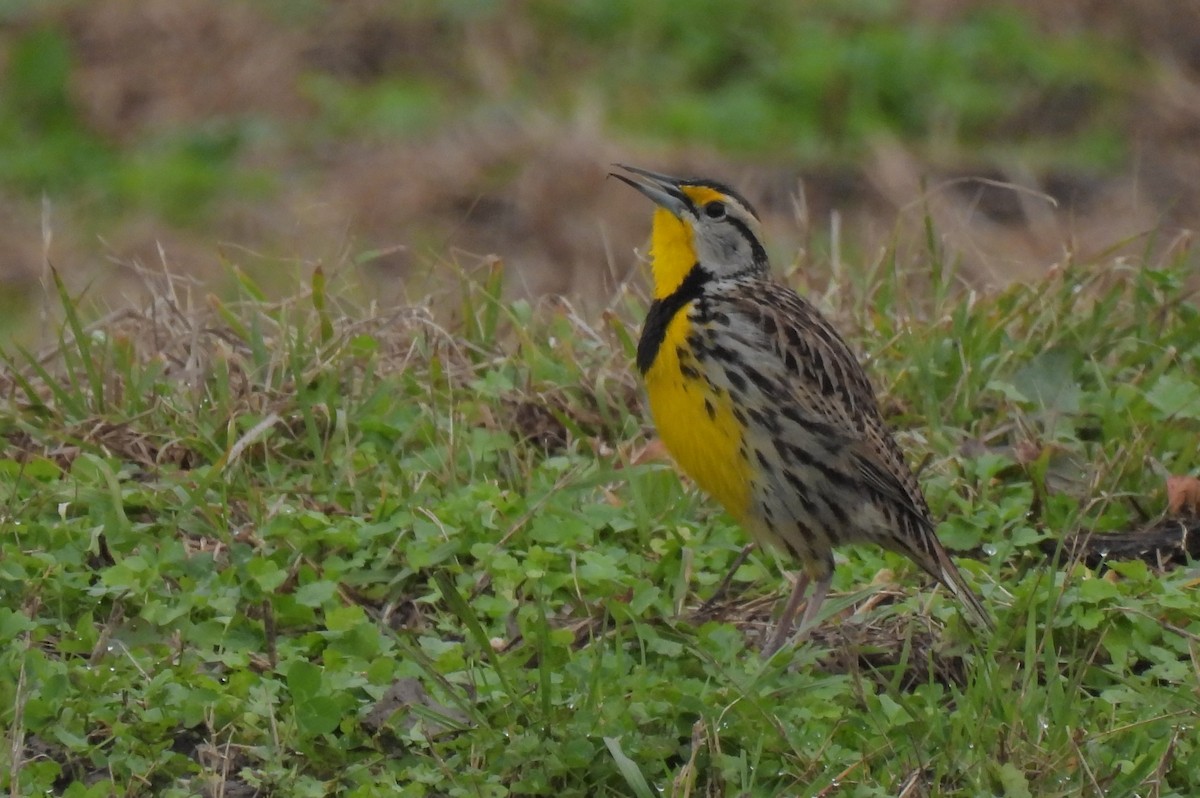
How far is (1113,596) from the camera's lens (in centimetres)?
457

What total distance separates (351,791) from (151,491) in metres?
1.28

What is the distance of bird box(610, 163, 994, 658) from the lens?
4746mm

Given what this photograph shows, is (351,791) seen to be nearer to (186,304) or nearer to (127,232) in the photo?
(186,304)

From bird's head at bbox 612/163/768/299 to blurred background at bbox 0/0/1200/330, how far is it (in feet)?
11.4

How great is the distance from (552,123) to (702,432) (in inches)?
239

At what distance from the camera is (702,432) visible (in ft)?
15.6

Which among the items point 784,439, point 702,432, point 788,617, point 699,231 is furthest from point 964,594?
point 699,231

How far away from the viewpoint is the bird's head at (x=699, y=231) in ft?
16.8

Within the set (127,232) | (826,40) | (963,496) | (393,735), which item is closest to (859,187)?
(826,40)

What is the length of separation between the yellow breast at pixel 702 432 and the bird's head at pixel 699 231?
1.07ft

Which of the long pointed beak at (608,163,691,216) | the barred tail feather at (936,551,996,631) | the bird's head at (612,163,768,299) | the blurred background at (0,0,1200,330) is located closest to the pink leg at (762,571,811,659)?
the barred tail feather at (936,551,996,631)

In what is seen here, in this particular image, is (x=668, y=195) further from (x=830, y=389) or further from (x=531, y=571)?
(x=531, y=571)

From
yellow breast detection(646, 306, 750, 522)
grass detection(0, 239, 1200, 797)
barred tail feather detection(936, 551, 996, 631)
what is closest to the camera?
grass detection(0, 239, 1200, 797)

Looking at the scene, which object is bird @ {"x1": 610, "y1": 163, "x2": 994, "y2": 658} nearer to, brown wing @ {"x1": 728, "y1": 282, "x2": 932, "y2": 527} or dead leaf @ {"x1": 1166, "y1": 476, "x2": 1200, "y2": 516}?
brown wing @ {"x1": 728, "y1": 282, "x2": 932, "y2": 527}
